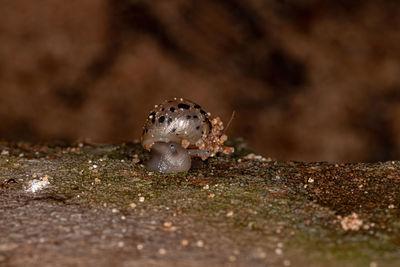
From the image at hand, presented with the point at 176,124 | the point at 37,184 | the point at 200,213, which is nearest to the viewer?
the point at 200,213

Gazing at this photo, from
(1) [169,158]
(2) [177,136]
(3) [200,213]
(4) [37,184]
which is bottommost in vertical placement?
(3) [200,213]

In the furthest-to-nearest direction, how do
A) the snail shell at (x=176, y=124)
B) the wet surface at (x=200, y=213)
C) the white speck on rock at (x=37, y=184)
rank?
1. the snail shell at (x=176, y=124)
2. the white speck on rock at (x=37, y=184)
3. the wet surface at (x=200, y=213)

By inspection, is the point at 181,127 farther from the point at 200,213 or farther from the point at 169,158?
the point at 200,213

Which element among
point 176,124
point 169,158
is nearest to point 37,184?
point 169,158

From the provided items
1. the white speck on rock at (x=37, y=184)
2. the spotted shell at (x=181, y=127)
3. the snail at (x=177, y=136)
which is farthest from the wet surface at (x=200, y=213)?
the spotted shell at (x=181, y=127)

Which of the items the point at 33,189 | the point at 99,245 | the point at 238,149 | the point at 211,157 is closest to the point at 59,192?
the point at 33,189

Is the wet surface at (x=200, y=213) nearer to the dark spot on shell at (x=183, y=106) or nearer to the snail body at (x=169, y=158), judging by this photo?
the snail body at (x=169, y=158)

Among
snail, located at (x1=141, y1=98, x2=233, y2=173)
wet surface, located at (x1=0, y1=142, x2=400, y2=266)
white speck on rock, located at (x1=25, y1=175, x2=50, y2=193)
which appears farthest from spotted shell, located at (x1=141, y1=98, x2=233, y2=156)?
white speck on rock, located at (x1=25, y1=175, x2=50, y2=193)

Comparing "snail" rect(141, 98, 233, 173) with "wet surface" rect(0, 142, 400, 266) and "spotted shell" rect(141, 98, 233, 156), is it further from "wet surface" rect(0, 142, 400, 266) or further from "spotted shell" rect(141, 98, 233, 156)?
"wet surface" rect(0, 142, 400, 266)

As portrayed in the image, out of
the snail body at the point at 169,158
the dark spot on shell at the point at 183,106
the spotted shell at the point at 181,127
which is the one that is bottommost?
the snail body at the point at 169,158
